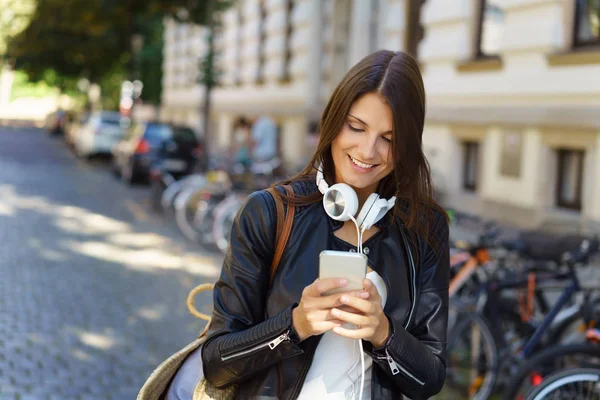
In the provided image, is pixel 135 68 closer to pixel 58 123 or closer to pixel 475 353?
pixel 58 123

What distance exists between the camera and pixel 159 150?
19.0 meters

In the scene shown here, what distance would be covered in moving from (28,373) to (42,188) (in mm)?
13077

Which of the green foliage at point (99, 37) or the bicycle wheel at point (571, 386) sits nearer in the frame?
the bicycle wheel at point (571, 386)

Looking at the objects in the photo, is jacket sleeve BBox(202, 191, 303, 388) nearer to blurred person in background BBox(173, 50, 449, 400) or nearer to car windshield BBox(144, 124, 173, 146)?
blurred person in background BBox(173, 50, 449, 400)

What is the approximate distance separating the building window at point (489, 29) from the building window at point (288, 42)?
9.03m

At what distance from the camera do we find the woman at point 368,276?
201cm

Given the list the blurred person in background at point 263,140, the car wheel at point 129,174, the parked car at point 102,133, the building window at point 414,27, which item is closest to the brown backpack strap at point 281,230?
the blurred person in background at point 263,140

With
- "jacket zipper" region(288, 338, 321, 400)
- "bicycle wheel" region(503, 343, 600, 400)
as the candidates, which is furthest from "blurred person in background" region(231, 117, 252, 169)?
"jacket zipper" region(288, 338, 321, 400)

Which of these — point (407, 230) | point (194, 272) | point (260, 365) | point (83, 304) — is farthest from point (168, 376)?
point (194, 272)

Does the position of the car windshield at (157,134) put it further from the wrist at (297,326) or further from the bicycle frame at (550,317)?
the wrist at (297,326)

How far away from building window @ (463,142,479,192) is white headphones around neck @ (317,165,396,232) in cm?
1120

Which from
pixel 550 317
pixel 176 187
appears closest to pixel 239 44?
pixel 176 187

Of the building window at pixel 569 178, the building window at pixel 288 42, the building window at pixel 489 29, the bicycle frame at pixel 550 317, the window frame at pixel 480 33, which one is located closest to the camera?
the bicycle frame at pixel 550 317

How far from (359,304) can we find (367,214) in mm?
325
